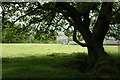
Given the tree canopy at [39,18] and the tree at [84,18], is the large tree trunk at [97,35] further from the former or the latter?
the tree canopy at [39,18]

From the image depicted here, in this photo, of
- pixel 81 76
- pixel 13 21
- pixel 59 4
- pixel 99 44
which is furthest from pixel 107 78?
pixel 13 21

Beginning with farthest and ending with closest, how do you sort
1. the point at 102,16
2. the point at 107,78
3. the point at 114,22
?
the point at 114,22, the point at 102,16, the point at 107,78

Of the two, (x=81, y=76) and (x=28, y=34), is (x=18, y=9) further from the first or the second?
(x=81, y=76)

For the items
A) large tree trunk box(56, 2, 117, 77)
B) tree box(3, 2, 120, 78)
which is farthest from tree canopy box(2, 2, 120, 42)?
large tree trunk box(56, 2, 117, 77)

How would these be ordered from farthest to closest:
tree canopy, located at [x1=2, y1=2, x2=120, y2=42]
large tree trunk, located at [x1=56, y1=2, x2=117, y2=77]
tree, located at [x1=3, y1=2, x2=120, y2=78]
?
tree canopy, located at [x1=2, y1=2, x2=120, y2=42]
tree, located at [x1=3, y1=2, x2=120, y2=78]
large tree trunk, located at [x1=56, y1=2, x2=117, y2=77]

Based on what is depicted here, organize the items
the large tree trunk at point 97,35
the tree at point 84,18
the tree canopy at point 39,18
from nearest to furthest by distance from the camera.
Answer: the large tree trunk at point 97,35 < the tree at point 84,18 < the tree canopy at point 39,18

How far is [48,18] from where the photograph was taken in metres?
18.1

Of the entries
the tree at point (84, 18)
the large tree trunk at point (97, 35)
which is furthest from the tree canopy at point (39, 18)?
the large tree trunk at point (97, 35)

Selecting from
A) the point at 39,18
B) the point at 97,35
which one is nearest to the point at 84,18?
the point at 97,35

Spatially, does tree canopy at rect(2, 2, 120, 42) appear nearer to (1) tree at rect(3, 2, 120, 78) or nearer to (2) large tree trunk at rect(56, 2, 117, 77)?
(1) tree at rect(3, 2, 120, 78)

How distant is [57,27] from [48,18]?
1501 millimetres

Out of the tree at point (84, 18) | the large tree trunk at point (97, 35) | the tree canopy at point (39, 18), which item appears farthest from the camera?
the tree canopy at point (39, 18)

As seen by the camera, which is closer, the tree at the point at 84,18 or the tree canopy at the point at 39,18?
the tree at the point at 84,18

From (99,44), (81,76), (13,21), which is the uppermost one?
(13,21)
